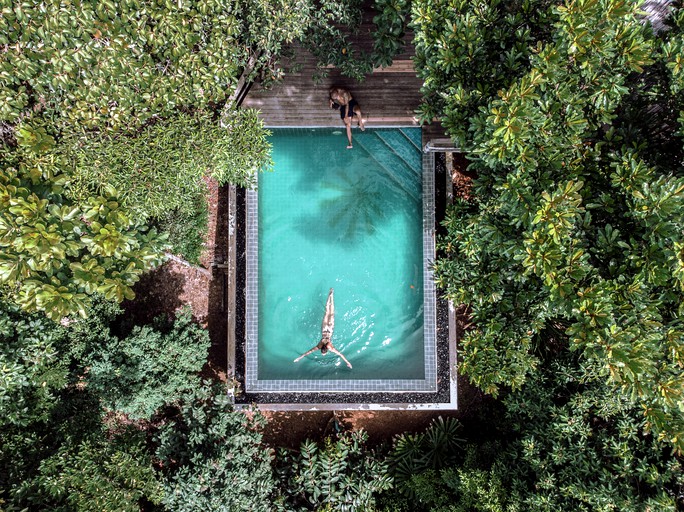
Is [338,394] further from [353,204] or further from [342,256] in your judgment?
[353,204]

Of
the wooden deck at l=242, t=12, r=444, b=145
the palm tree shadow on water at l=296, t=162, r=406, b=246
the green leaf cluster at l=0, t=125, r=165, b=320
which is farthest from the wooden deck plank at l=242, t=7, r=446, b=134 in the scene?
the green leaf cluster at l=0, t=125, r=165, b=320

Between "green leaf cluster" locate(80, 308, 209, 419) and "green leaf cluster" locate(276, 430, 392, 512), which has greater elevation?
"green leaf cluster" locate(80, 308, 209, 419)

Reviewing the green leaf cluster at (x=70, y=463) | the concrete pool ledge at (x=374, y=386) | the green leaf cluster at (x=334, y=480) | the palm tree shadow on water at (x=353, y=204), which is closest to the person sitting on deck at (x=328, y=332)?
the concrete pool ledge at (x=374, y=386)

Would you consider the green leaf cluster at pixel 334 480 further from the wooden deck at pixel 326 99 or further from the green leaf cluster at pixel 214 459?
the wooden deck at pixel 326 99

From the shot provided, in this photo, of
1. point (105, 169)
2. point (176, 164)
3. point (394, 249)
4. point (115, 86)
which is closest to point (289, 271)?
point (394, 249)

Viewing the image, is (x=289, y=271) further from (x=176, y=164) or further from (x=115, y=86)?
(x=115, y=86)

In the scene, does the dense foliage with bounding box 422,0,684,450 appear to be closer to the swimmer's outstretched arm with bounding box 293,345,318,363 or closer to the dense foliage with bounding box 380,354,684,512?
the dense foliage with bounding box 380,354,684,512
